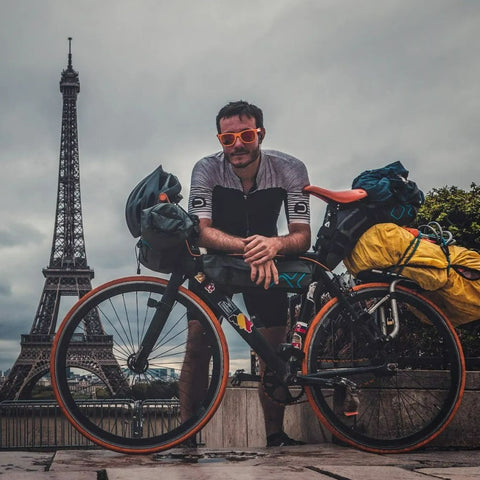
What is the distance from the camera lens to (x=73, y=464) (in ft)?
13.1

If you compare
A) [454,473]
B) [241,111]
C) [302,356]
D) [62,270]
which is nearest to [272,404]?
[302,356]

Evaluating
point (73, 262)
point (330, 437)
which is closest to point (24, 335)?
point (73, 262)

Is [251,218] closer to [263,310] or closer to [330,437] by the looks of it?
[263,310]

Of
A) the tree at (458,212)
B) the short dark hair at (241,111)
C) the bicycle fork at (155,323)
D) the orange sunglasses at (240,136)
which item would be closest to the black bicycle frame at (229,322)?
the bicycle fork at (155,323)

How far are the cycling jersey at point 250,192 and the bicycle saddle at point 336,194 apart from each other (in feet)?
0.35

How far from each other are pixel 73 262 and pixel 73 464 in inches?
2175

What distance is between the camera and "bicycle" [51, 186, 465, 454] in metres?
4.42

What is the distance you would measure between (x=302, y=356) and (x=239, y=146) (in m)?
1.49

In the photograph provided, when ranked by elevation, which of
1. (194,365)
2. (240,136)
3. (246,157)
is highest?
(240,136)

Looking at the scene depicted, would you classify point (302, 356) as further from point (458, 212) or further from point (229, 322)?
point (458, 212)

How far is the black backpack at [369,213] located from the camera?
487 centimetres

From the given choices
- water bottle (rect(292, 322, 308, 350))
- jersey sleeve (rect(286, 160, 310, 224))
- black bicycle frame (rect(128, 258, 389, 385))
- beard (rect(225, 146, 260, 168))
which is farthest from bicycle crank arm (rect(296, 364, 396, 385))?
beard (rect(225, 146, 260, 168))

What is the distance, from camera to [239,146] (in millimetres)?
4863

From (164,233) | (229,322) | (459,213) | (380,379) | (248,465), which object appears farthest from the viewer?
(459,213)
